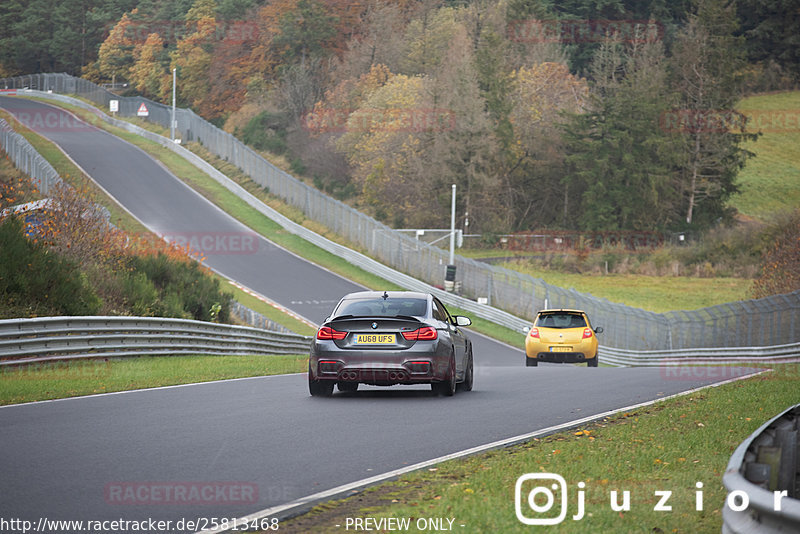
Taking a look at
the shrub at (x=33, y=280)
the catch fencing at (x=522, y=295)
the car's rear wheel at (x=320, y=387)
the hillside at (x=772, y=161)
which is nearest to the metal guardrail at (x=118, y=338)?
the shrub at (x=33, y=280)

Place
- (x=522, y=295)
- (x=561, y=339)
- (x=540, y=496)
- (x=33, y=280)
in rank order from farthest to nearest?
1. (x=522, y=295)
2. (x=561, y=339)
3. (x=33, y=280)
4. (x=540, y=496)

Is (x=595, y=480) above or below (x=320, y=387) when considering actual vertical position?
above

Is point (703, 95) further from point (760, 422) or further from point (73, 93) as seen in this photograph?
point (760, 422)

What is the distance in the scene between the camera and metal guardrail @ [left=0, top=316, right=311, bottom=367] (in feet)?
60.4

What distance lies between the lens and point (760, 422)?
11109 mm

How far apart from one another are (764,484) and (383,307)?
9378 millimetres

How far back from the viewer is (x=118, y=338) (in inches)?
851

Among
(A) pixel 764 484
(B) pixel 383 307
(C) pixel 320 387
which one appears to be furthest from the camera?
(B) pixel 383 307

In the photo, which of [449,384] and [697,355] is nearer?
[449,384]

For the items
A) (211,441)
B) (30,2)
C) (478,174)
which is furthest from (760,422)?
(30,2)

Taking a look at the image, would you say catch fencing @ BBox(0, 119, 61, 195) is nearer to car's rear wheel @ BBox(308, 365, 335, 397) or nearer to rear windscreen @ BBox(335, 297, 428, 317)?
rear windscreen @ BBox(335, 297, 428, 317)

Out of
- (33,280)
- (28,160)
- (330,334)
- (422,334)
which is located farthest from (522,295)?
(330,334)

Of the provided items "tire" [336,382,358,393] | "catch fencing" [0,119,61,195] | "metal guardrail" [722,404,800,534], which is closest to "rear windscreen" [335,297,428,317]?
"tire" [336,382,358,393]

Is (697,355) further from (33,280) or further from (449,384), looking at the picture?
(33,280)
